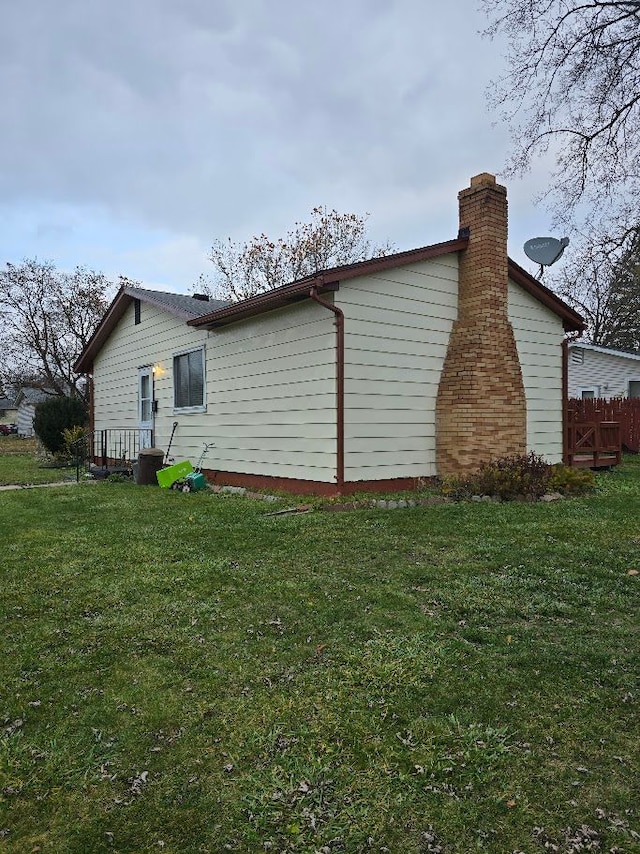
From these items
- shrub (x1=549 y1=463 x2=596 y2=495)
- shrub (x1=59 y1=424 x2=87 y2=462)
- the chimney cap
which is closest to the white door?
shrub (x1=59 y1=424 x2=87 y2=462)

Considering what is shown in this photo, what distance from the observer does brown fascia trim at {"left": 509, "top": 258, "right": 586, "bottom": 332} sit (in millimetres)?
9367

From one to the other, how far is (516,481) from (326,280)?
3.62 metres

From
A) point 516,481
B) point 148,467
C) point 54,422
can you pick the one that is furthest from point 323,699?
point 54,422

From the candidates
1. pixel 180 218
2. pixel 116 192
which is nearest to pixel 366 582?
pixel 116 192

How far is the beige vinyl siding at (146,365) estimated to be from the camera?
37.2 feet

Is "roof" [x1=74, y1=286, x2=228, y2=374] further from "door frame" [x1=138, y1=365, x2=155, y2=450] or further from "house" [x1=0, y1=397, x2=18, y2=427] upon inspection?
"house" [x1=0, y1=397, x2=18, y2=427]

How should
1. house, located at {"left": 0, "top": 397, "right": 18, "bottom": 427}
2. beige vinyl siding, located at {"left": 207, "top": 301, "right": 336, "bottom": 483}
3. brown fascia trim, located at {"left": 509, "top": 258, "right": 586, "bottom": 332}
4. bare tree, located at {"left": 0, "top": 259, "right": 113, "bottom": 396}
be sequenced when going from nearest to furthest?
beige vinyl siding, located at {"left": 207, "top": 301, "right": 336, "bottom": 483}, brown fascia trim, located at {"left": 509, "top": 258, "right": 586, "bottom": 332}, bare tree, located at {"left": 0, "top": 259, "right": 113, "bottom": 396}, house, located at {"left": 0, "top": 397, "right": 18, "bottom": 427}

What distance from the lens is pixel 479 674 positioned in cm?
272

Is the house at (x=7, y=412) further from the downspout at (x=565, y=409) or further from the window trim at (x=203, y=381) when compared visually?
the downspout at (x=565, y=409)

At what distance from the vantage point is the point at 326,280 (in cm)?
722

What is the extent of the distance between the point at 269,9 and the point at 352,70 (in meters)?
2.23

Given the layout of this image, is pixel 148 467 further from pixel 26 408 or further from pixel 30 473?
pixel 26 408

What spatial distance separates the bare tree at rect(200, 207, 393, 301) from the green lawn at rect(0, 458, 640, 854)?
2345 centimetres

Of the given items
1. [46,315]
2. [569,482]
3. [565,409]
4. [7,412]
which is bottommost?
[569,482]
